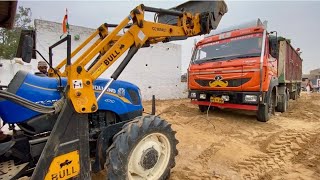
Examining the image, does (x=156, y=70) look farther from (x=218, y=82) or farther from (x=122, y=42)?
(x=122, y=42)

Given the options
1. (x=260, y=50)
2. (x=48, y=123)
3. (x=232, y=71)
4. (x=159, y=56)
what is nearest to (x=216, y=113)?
(x=232, y=71)

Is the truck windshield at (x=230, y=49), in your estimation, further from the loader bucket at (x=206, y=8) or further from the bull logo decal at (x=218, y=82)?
the loader bucket at (x=206, y=8)

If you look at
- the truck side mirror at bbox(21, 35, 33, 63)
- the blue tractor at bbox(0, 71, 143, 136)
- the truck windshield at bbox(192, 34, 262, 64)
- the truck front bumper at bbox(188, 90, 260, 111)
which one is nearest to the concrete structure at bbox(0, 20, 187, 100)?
the truck windshield at bbox(192, 34, 262, 64)

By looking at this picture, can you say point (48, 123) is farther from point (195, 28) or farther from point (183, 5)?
point (183, 5)

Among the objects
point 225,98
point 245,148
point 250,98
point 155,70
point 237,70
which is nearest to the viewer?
point 245,148

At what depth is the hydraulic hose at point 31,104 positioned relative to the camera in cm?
190

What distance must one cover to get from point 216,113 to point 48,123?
6.16 m

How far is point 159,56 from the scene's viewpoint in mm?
14625

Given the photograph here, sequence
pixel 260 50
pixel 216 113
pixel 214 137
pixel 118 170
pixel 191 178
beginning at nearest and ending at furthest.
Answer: pixel 118 170 → pixel 191 178 → pixel 214 137 → pixel 260 50 → pixel 216 113

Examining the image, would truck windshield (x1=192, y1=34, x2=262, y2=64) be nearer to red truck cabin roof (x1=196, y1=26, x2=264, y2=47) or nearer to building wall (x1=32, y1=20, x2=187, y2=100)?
red truck cabin roof (x1=196, y1=26, x2=264, y2=47)

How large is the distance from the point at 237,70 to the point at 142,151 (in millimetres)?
4371

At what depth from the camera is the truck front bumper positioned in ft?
19.8

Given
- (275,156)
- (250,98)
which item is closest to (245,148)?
(275,156)

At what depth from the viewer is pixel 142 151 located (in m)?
2.71
